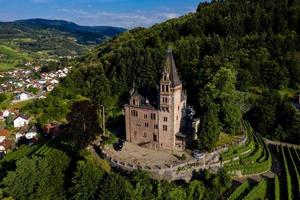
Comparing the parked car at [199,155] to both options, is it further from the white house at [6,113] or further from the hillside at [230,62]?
the white house at [6,113]

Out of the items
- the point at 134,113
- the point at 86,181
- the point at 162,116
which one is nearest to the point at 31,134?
the point at 134,113

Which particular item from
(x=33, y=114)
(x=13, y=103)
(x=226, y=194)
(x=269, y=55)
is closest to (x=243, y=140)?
(x=226, y=194)

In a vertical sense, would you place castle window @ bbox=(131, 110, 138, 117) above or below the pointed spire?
below

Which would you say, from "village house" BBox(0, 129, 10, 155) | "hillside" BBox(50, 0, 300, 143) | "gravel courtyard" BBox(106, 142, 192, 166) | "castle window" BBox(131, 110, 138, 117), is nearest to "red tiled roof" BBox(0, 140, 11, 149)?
"village house" BBox(0, 129, 10, 155)

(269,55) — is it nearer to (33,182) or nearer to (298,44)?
(298,44)

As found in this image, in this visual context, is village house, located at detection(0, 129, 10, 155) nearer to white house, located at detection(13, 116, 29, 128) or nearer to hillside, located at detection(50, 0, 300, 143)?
white house, located at detection(13, 116, 29, 128)
